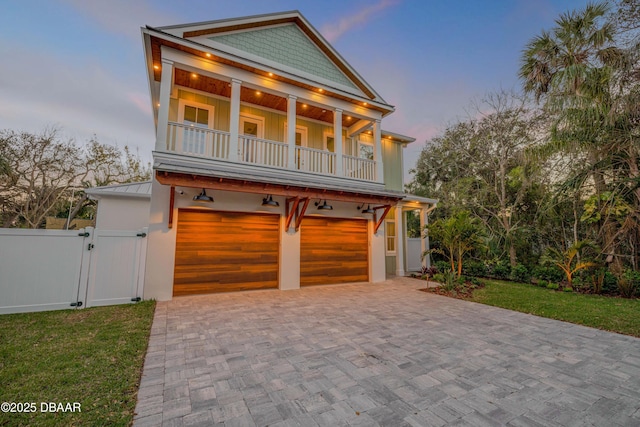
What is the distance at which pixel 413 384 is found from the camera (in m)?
2.54

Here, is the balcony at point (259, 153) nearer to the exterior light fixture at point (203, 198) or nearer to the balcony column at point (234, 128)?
the balcony column at point (234, 128)

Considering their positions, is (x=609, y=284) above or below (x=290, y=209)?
below

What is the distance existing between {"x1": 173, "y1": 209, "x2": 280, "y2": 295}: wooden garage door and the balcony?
159 centimetres

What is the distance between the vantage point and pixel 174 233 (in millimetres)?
6215

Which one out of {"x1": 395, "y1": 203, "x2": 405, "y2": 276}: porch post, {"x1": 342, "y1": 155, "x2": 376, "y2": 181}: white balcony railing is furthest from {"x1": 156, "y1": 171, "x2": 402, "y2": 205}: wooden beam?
{"x1": 395, "y1": 203, "x2": 405, "y2": 276}: porch post

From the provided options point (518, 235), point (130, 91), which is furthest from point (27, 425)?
point (130, 91)

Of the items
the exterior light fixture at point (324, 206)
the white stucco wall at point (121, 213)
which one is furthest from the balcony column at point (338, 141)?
the white stucco wall at point (121, 213)

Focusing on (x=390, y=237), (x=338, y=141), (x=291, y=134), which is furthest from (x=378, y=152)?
(x=390, y=237)

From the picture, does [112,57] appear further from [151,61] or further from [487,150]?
[487,150]

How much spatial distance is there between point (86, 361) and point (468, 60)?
16094mm

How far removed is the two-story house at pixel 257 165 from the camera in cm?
627

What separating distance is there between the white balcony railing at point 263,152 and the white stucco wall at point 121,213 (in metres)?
4.46

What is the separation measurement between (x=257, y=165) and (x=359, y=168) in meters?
3.58

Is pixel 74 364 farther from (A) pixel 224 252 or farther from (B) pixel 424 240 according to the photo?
(B) pixel 424 240
